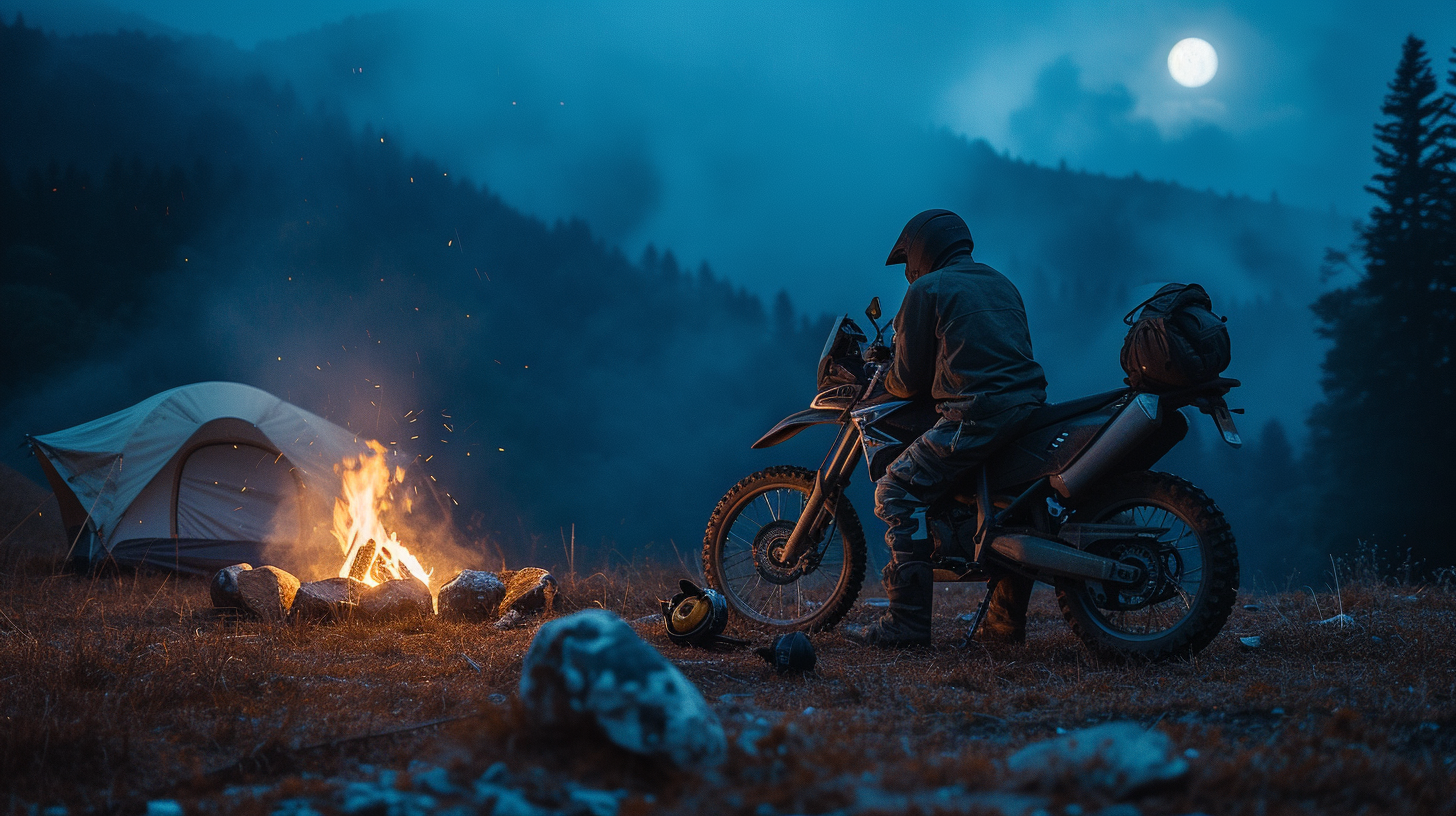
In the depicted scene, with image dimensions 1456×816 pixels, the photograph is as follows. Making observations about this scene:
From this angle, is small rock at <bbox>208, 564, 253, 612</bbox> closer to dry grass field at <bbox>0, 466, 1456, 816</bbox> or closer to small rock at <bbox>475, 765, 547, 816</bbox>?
dry grass field at <bbox>0, 466, 1456, 816</bbox>

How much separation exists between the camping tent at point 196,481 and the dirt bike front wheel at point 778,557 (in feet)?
18.5

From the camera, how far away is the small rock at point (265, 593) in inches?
227

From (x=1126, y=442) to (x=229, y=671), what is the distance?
3924 mm

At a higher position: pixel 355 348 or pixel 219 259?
pixel 219 259

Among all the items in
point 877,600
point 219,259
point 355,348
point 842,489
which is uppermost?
point 219,259

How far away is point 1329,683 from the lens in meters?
3.27

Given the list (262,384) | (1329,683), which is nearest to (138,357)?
(262,384)

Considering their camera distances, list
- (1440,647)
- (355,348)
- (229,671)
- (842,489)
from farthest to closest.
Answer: (355,348) → (842,489) → (1440,647) → (229,671)

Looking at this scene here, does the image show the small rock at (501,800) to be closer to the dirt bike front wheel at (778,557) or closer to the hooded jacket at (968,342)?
the hooded jacket at (968,342)

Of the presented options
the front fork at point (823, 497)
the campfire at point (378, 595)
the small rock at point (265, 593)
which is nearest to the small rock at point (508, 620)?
the campfire at point (378, 595)

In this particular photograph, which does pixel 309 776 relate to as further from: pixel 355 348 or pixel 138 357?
pixel 355 348

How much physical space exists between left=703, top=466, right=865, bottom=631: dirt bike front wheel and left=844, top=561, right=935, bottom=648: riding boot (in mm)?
452

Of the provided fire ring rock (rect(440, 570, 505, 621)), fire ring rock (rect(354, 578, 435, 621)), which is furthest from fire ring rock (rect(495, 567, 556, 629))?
fire ring rock (rect(354, 578, 435, 621))

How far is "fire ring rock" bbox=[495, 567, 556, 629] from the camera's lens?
577cm
